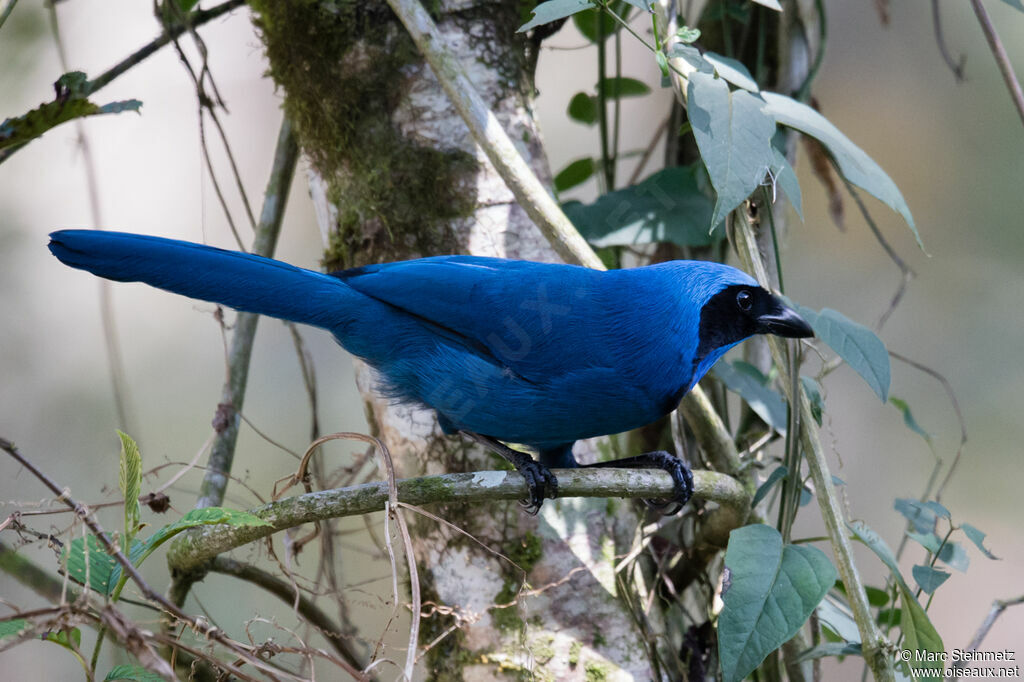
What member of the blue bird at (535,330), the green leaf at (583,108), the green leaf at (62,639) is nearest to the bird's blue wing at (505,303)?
the blue bird at (535,330)

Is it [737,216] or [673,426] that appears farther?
[673,426]

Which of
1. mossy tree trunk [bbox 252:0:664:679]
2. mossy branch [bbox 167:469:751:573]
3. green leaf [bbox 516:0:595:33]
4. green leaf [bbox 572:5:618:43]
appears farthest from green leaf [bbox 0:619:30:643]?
green leaf [bbox 572:5:618:43]

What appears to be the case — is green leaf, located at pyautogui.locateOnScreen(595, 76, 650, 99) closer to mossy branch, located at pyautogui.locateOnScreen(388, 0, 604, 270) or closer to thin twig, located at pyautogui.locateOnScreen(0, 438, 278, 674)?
mossy branch, located at pyautogui.locateOnScreen(388, 0, 604, 270)

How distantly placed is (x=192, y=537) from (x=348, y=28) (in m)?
1.60

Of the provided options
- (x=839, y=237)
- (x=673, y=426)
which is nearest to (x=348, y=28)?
(x=673, y=426)

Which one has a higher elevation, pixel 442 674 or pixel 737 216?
pixel 737 216

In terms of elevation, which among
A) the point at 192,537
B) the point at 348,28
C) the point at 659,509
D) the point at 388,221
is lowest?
the point at 659,509

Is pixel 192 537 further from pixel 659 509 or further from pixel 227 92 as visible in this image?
pixel 227 92

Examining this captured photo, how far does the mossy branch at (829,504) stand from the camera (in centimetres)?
213

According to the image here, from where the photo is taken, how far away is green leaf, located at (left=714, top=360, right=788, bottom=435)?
2838mm

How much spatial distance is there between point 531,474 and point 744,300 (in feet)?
2.38

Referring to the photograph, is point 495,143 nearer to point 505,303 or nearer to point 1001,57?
point 505,303

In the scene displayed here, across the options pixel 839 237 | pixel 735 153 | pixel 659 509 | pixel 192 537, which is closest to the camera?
pixel 735 153

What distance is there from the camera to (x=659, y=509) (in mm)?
2654
